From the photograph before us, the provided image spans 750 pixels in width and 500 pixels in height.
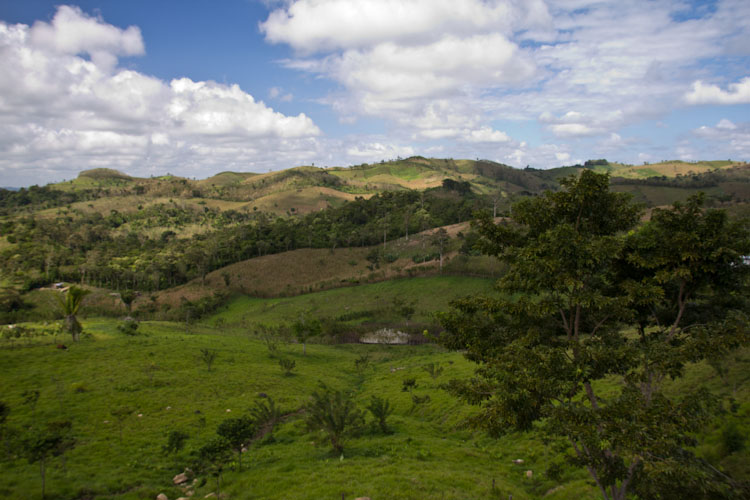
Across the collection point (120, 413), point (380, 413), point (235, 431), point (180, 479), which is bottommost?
point (180, 479)

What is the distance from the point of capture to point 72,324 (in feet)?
140

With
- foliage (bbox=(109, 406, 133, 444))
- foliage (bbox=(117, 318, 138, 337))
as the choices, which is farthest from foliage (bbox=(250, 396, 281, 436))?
foliage (bbox=(117, 318, 138, 337))

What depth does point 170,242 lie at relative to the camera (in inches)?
6088

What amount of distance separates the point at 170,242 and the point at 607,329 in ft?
557

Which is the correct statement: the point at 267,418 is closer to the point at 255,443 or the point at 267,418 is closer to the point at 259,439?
the point at 259,439

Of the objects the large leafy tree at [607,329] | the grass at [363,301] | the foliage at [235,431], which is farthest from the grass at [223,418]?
the grass at [363,301]

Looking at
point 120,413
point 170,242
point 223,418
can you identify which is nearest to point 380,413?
point 223,418

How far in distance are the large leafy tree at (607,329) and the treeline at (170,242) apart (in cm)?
7654

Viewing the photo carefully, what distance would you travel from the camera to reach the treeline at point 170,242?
10581cm

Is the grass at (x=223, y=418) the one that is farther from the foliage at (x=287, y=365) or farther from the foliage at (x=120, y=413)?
the foliage at (x=287, y=365)

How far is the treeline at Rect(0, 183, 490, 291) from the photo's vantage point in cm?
10581

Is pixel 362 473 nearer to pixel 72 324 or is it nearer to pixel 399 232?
pixel 72 324

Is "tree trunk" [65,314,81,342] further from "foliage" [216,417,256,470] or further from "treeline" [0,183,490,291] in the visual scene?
"treeline" [0,183,490,291]

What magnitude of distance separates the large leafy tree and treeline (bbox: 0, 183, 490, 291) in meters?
76.5
